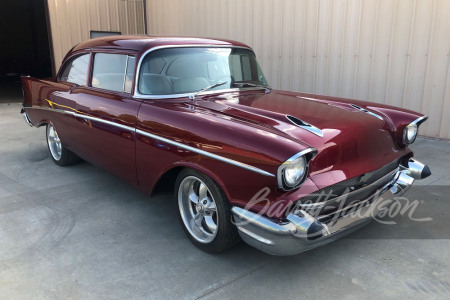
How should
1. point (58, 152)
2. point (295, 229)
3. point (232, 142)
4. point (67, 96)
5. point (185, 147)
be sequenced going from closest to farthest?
point (295, 229), point (232, 142), point (185, 147), point (67, 96), point (58, 152)

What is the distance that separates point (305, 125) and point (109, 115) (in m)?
1.84

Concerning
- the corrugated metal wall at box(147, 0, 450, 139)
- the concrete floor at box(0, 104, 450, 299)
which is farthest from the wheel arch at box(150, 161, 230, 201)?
the corrugated metal wall at box(147, 0, 450, 139)

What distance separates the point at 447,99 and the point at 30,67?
2074 cm

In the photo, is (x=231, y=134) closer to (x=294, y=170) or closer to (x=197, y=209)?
(x=294, y=170)

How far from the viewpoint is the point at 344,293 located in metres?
2.32

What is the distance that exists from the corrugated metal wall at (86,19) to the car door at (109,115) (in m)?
6.58

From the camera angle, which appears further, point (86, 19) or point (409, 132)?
point (86, 19)

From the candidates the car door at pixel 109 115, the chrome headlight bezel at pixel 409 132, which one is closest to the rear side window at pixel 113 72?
the car door at pixel 109 115

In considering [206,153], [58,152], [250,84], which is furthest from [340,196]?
[58,152]

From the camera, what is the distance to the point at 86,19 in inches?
391

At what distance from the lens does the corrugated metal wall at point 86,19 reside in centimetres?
955

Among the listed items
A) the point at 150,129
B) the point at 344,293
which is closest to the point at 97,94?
the point at 150,129

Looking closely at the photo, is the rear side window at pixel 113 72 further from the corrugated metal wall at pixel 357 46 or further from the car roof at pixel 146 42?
the corrugated metal wall at pixel 357 46

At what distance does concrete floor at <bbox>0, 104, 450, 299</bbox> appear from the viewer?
7.80 ft
